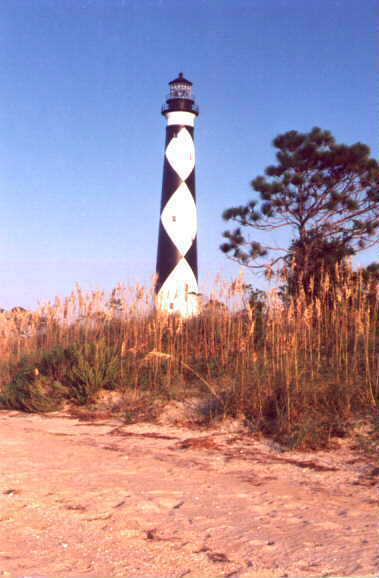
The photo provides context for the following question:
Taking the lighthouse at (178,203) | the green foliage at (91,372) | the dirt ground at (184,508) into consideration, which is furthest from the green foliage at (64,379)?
the lighthouse at (178,203)

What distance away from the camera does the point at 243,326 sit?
694cm

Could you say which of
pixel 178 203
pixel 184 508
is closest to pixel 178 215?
pixel 178 203

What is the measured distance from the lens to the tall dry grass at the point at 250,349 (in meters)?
4.90

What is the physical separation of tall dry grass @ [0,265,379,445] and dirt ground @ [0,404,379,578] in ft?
1.32

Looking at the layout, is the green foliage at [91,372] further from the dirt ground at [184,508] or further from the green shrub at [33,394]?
the dirt ground at [184,508]

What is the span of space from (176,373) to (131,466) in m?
2.43

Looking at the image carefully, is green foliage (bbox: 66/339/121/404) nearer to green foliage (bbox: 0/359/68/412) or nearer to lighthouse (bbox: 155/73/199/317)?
green foliage (bbox: 0/359/68/412)

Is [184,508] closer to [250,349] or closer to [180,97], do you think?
[250,349]

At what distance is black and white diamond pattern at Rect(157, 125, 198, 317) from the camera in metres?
17.8

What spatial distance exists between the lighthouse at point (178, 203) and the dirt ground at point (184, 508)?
12.8m

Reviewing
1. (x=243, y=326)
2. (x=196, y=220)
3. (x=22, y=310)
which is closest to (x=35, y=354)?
(x=22, y=310)

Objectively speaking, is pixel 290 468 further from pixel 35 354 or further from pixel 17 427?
pixel 35 354

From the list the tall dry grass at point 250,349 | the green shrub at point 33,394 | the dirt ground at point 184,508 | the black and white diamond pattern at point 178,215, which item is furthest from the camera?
the black and white diamond pattern at point 178,215

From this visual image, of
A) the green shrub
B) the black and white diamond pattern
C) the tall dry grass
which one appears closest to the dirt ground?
the tall dry grass
